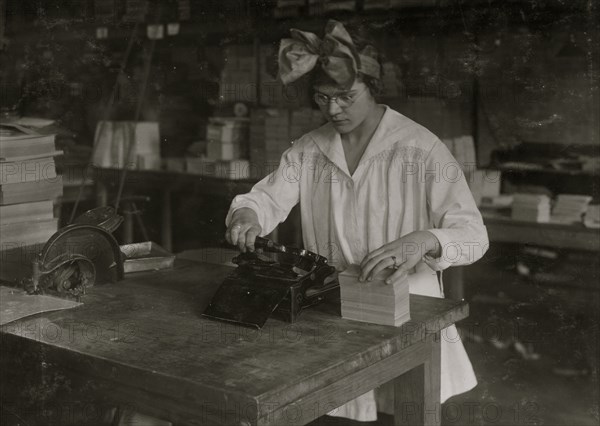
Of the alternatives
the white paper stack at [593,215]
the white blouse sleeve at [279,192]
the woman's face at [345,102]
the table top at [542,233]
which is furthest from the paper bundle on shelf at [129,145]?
the woman's face at [345,102]

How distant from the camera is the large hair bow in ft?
8.03

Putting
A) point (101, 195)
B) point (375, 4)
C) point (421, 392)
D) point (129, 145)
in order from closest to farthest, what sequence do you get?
1. point (421, 392)
2. point (375, 4)
3. point (101, 195)
4. point (129, 145)

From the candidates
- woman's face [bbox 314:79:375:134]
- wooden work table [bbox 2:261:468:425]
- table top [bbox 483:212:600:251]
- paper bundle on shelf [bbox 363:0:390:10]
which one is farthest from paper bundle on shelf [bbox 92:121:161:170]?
wooden work table [bbox 2:261:468:425]

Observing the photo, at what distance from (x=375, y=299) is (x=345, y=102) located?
821 mm


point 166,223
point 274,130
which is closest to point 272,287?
point 274,130

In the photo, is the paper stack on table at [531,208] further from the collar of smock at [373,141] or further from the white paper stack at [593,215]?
the collar of smock at [373,141]

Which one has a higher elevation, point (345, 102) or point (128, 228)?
point (345, 102)

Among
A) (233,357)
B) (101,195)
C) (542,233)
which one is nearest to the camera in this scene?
(233,357)

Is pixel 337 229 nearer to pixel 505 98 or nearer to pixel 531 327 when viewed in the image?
pixel 531 327

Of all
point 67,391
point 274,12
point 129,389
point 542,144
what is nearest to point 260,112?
point 274,12

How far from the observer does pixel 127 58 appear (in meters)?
6.49

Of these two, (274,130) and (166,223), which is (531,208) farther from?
Answer: (166,223)

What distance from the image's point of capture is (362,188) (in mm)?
2684

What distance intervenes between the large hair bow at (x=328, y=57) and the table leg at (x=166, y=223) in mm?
3722
